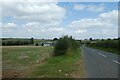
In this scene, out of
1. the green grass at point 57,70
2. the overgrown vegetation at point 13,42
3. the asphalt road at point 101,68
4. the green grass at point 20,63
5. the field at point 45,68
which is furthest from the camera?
the overgrown vegetation at point 13,42

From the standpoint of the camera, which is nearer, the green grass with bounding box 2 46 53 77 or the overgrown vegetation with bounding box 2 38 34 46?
the green grass with bounding box 2 46 53 77

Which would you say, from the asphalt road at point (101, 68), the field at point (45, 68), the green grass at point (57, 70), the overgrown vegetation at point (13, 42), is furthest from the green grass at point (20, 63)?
the overgrown vegetation at point (13, 42)

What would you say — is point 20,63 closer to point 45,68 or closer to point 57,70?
point 45,68

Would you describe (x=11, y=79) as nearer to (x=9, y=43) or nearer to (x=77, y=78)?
(x=77, y=78)

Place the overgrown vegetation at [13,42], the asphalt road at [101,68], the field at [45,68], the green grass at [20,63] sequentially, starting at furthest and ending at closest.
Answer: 1. the overgrown vegetation at [13,42]
2. the green grass at [20,63]
3. the field at [45,68]
4. the asphalt road at [101,68]

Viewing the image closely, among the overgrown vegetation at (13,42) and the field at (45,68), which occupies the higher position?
the overgrown vegetation at (13,42)

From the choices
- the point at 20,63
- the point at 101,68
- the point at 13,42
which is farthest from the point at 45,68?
the point at 13,42

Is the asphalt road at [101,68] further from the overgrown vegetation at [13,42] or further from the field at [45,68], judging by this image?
the overgrown vegetation at [13,42]

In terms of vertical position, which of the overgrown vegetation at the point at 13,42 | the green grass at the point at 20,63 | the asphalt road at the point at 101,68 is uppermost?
the overgrown vegetation at the point at 13,42

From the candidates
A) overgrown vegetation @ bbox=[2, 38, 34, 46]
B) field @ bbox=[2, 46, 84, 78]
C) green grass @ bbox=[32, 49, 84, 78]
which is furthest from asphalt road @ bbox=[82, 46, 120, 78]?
overgrown vegetation @ bbox=[2, 38, 34, 46]

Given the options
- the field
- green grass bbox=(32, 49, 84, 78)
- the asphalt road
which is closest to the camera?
the asphalt road

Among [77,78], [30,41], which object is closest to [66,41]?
[77,78]

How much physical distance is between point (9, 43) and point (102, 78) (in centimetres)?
11067

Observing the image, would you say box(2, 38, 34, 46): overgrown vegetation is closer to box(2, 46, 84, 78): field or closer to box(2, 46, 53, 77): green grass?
A: box(2, 46, 53, 77): green grass
